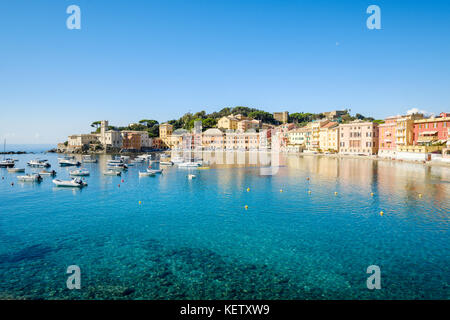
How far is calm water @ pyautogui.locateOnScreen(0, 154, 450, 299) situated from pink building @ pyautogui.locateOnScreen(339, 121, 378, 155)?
53.0 meters

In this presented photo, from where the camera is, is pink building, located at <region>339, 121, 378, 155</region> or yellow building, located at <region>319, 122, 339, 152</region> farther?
yellow building, located at <region>319, 122, 339, 152</region>

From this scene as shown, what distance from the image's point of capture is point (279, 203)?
25969mm

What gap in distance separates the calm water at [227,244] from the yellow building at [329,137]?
62090mm

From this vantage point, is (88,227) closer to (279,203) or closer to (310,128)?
(279,203)

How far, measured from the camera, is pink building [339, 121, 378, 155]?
78.1 meters

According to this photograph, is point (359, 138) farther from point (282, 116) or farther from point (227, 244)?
point (282, 116)

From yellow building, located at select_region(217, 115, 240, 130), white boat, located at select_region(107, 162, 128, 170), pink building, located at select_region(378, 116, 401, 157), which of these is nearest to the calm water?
white boat, located at select_region(107, 162, 128, 170)

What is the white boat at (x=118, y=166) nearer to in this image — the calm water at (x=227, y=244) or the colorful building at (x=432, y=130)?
the calm water at (x=227, y=244)

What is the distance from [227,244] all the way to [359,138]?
77.6 metres

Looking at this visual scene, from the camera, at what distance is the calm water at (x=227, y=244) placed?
37.1 feet

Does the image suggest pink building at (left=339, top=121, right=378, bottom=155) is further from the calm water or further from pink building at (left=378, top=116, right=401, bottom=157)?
the calm water

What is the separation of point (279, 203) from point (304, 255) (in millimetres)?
11648

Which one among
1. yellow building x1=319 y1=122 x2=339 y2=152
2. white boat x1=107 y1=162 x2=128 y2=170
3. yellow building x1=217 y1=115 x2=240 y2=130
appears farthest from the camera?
yellow building x1=217 y1=115 x2=240 y2=130
